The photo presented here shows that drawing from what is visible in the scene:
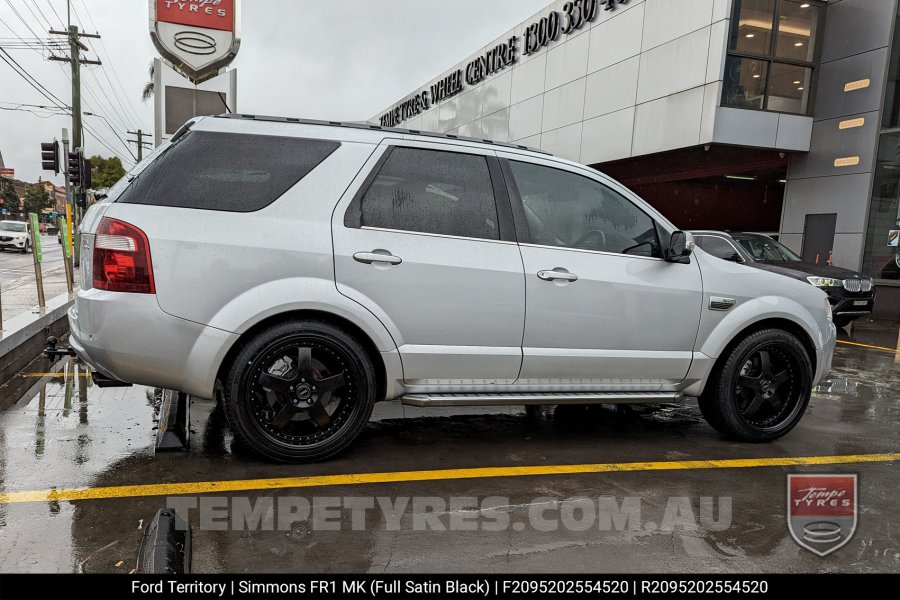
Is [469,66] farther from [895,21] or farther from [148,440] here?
[148,440]

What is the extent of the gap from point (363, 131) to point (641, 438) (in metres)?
2.88

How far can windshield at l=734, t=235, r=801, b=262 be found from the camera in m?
11.2

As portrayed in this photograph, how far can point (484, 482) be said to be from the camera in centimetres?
342

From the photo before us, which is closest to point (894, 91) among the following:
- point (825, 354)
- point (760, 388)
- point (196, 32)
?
point (825, 354)

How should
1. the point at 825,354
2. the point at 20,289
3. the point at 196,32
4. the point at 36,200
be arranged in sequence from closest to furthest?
the point at 825,354
the point at 20,289
the point at 196,32
the point at 36,200

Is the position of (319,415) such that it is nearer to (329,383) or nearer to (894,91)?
(329,383)

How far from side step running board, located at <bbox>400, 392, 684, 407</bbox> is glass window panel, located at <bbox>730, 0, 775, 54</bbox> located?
13658 millimetres

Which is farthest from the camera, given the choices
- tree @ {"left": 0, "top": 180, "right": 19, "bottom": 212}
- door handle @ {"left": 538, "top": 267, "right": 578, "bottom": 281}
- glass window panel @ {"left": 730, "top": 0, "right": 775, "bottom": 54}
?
tree @ {"left": 0, "top": 180, "right": 19, "bottom": 212}

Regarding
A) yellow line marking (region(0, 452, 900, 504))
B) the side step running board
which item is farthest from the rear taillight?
the side step running board

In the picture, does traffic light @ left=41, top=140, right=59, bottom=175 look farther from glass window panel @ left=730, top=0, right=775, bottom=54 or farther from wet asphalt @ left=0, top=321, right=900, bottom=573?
glass window panel @ left=730, top=0, right=775, bottom=54

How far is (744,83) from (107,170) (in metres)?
67.3

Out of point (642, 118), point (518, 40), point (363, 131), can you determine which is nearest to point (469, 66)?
point (518, 40)

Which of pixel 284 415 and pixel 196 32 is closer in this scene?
pixel 284 415

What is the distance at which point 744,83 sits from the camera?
14953mm
